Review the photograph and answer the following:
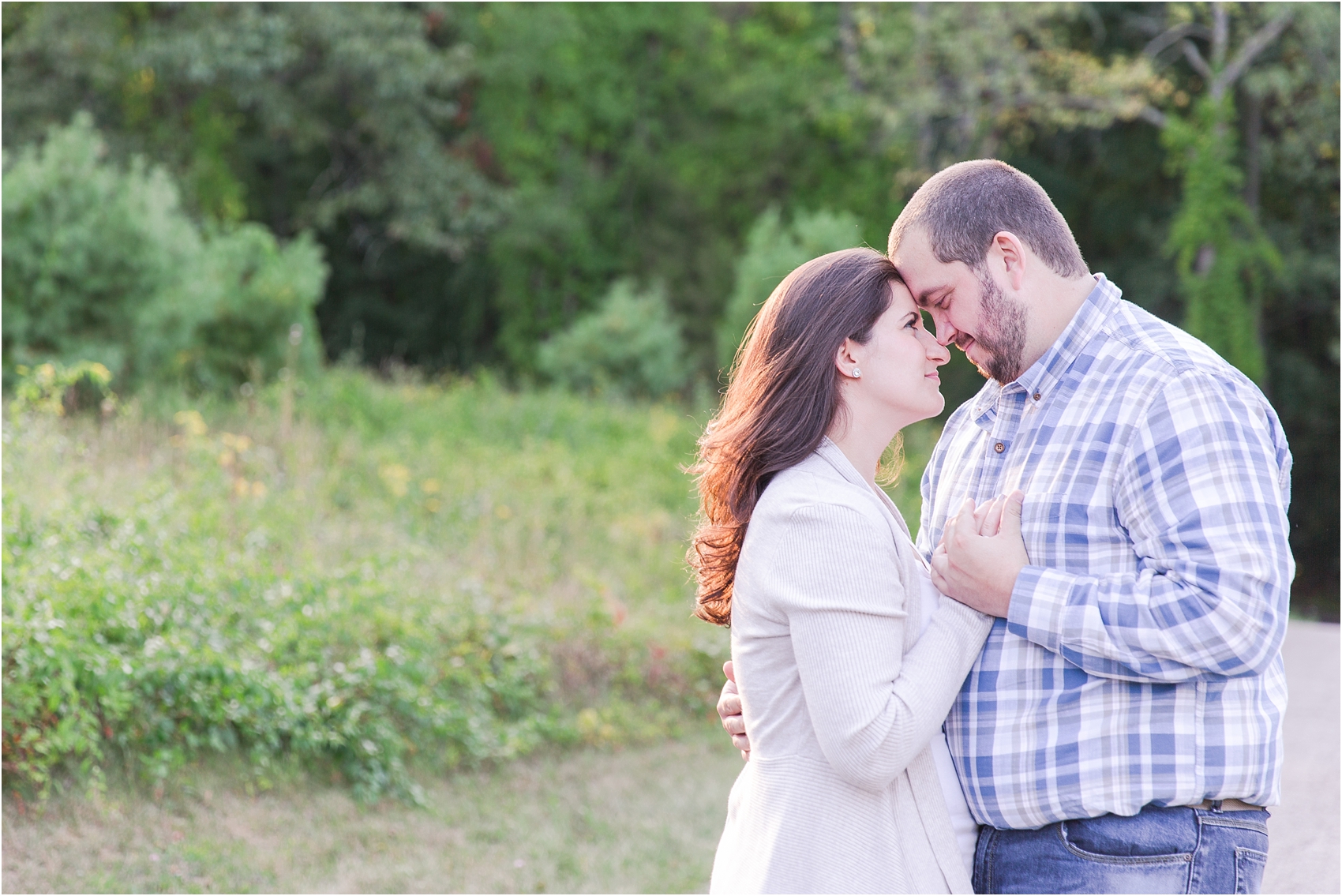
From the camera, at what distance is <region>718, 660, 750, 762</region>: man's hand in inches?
96.2

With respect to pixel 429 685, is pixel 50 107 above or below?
above

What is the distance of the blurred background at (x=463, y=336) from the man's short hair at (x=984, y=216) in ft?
1.15

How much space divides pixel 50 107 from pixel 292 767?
16653mm

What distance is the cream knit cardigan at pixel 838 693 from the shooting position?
1979 mm

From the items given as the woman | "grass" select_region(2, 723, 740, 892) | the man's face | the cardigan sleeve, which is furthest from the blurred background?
the cardigan sleeve

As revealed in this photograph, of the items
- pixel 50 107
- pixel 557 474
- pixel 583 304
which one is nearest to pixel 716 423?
pixel 557 474

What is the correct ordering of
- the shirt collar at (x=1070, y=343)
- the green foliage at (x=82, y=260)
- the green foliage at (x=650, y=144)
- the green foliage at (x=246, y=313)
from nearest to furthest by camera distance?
the shirt collar at (x=1070, y=343)
the green foliage at (x=82, y=260)
the green foliage at (x=246, y=313)
the green foliage at (x=650, y=144)

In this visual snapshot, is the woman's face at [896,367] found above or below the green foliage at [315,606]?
above

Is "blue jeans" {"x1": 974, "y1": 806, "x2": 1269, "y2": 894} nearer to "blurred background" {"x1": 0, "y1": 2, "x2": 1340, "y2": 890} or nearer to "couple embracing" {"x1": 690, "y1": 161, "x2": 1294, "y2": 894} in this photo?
"couple embracing" {"x1": 690, "y1": 161, "x2": 1294, "y2": 894}

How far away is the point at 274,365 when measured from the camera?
1371 cm

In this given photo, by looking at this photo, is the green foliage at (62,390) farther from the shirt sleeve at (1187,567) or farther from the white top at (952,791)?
the shirt sleeve at (1187,567)

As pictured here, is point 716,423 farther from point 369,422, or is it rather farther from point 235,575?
point 369,422

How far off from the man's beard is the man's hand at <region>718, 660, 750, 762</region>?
0.82m

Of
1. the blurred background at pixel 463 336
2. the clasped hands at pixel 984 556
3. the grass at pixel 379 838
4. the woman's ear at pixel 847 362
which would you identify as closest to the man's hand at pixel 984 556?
the clasped hands at pixel 984 556
